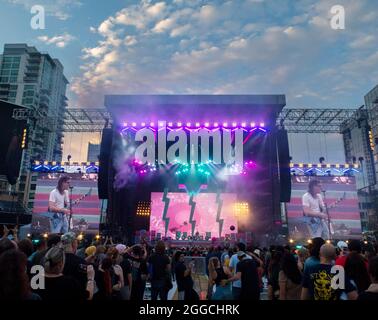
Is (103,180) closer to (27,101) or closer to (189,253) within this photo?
(189,253)

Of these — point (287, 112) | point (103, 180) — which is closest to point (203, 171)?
point (287, 112)

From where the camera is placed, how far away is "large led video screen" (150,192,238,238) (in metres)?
21.8

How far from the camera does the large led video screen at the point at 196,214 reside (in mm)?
21844

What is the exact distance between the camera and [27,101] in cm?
7006

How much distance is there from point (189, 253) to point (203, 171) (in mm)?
8142

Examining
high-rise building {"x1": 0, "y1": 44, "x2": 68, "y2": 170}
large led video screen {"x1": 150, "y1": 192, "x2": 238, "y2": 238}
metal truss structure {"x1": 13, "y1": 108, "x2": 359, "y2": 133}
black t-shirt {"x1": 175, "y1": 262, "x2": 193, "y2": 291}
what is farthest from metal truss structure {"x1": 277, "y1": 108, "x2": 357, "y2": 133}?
high-rise building {"x1": 0, "y1": 44, "x2": 68, "y2": 170}

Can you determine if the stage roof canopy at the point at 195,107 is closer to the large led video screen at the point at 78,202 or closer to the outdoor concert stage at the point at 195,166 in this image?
the outdoor concert stage at the point at 195,166

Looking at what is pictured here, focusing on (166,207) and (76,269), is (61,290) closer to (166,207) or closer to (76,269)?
(76,269)

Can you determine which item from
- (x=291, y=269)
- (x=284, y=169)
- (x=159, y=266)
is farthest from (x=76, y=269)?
(x=284, y=169)

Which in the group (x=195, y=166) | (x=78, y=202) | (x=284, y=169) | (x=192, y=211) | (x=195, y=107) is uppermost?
(x=195, y=107)

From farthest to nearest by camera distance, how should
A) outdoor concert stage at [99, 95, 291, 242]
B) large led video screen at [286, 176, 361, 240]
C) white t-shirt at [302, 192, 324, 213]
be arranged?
1. large led video screen at [286, 176, 361, 240]
2. white t-shirt at [302, 192, 324, 213]
3. outdoor concert stage at [99, 95, 291, 242]

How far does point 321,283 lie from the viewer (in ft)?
11.1

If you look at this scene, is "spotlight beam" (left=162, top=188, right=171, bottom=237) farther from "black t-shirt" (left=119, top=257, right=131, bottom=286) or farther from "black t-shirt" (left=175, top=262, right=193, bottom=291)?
"black t-shirt" (left=119, top=257, right=131, bottom=286)

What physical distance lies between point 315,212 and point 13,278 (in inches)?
856
